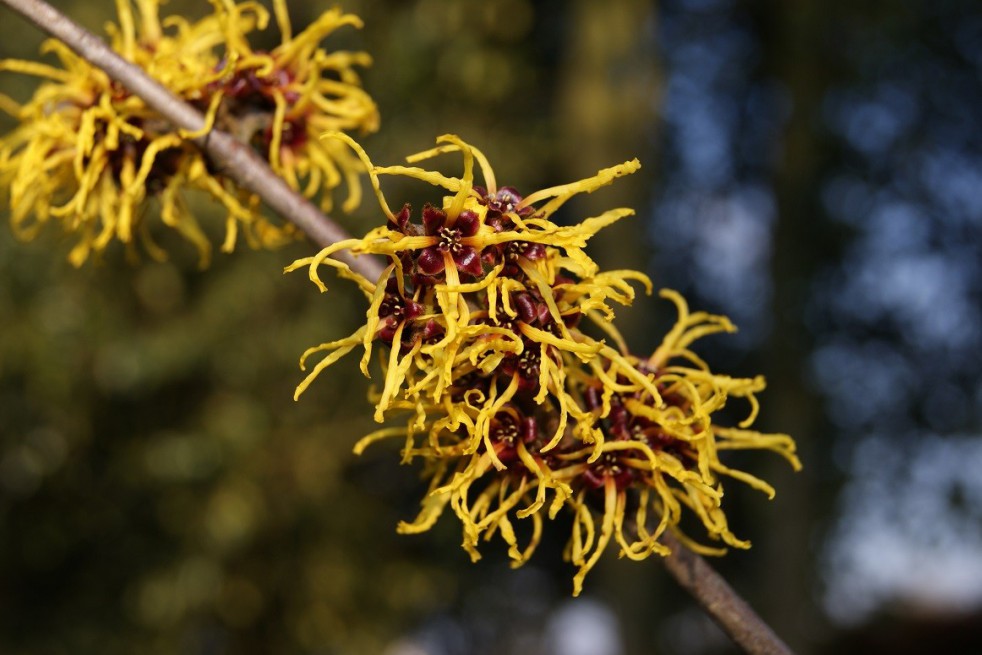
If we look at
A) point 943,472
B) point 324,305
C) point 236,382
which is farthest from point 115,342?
point 943,472

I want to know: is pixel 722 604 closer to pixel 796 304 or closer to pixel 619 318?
pixel 619 318

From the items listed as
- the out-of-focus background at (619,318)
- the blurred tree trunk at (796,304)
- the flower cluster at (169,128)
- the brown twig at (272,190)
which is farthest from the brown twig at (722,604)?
the blurred tree trunk at (796,304)

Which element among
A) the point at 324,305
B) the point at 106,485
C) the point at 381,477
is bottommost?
the point at 381,477

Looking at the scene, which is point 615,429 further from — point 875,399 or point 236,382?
point 875,399

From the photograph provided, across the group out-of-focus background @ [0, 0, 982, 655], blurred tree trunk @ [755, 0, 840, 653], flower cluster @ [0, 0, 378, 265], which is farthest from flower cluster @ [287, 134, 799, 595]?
blurred tree trunk @ [755, 0, 840, 653]

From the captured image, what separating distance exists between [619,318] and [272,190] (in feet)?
10.1

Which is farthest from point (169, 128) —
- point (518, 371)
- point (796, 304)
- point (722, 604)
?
point (796, 304)

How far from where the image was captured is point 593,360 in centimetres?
65

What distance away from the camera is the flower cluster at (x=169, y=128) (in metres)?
0.81

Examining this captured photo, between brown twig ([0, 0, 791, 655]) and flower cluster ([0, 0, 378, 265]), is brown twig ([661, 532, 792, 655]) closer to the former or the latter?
brown twig ([0, 0, 791, 655])

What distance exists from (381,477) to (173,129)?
4.06 metres

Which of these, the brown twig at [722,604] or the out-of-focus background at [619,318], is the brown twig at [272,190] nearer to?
the brown twig at [722,604]

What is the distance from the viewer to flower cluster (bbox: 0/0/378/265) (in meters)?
0.81

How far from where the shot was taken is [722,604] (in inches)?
25.6
